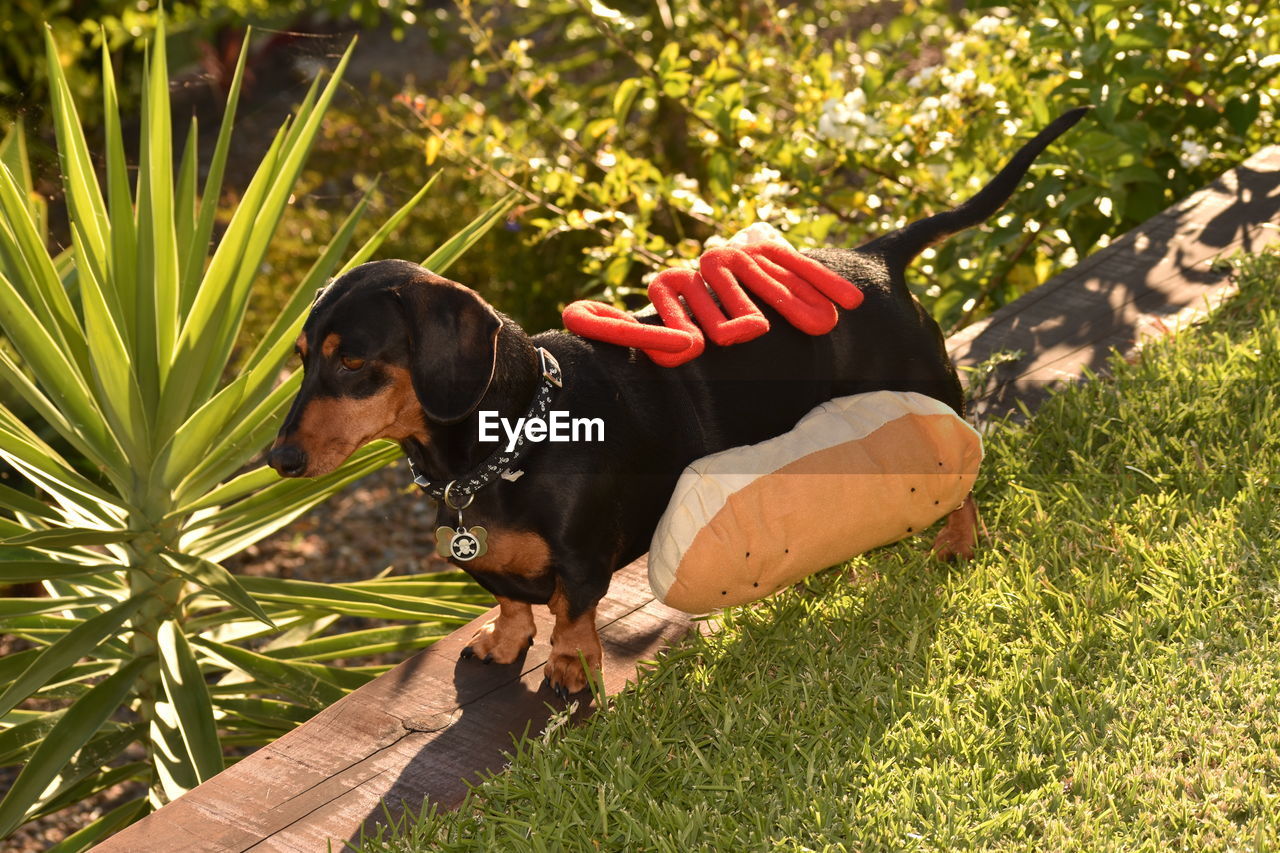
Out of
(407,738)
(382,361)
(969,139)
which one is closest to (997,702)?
(407,738)

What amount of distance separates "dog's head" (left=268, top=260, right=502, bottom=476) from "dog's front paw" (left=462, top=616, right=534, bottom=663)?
590 millimetres

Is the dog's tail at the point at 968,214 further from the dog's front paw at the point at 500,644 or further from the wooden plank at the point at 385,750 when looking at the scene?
the dog's front paw at the point at 500,644

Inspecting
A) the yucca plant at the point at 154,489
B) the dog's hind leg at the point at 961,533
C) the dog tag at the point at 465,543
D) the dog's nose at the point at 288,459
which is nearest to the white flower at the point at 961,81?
the yucca plant at the point at 154,489

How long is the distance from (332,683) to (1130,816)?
1.88 meters

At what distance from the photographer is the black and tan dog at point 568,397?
2.30 metres

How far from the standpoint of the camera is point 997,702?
99.0 inches

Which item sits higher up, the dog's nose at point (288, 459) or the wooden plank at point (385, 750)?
the dog's nose at point (288, 459)

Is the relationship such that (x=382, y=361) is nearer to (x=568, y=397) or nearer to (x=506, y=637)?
(x=568, y=397)

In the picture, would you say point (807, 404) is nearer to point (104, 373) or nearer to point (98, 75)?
point (104, 373)

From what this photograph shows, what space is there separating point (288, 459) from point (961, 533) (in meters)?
1.56

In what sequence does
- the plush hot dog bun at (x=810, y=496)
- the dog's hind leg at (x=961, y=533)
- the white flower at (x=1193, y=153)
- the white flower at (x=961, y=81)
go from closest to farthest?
the plush hot dog bun at (x=810, y=496)
the dog's hind leg at (x=961, y=533)
the white flower at (x=1193, y=153)
the white flower at (x=961, y=81)

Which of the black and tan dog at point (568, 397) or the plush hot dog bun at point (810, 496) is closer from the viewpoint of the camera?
the black and tan dog at point (568, 397)

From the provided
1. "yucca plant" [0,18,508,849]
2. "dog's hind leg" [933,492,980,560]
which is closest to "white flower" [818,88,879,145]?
"yucca plant" [0,18,508,849]

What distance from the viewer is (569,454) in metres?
2.46
